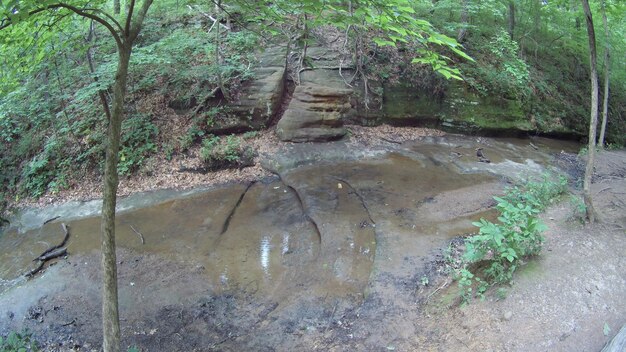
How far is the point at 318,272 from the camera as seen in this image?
255 inches

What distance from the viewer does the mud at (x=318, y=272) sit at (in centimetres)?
474

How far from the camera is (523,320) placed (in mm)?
4477

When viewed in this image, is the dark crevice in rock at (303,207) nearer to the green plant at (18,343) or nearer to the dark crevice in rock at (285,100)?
the dark crevice in rock at (285,100)

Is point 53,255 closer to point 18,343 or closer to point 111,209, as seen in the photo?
point 18,343

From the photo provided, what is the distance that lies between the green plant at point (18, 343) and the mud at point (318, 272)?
0.95ft

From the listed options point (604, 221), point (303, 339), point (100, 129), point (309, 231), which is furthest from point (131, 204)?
point (604, 221)

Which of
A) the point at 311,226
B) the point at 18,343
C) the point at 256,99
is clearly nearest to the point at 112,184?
the point at 18,343

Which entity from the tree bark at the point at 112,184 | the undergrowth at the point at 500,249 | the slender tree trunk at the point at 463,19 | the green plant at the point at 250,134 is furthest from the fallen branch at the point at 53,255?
the slender tree trunk at the point at 463,19

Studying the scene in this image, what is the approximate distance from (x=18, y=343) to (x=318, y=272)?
167 inches

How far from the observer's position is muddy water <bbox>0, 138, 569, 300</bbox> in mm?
6510

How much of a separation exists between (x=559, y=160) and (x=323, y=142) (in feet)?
22.9

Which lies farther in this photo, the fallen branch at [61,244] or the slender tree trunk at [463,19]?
the slender tree trunk at [463,19]

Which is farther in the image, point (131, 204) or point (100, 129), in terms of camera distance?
point (100, 129)

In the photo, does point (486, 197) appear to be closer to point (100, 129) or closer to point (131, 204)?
point (131, 204)
